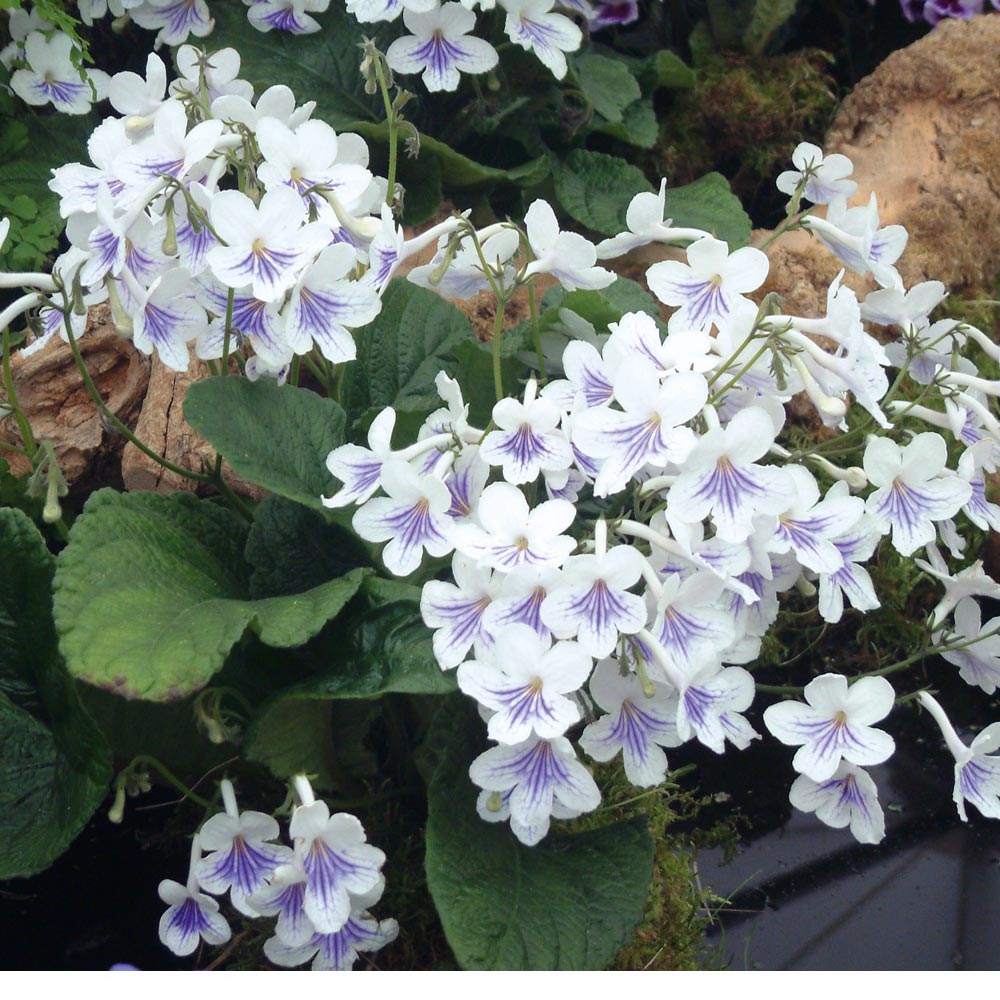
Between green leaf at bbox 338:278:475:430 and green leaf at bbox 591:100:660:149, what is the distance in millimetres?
1016

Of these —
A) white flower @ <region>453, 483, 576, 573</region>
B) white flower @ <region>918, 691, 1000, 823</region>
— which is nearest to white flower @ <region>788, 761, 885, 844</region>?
white flower @ <region>918, 691, 1000, 823</region>

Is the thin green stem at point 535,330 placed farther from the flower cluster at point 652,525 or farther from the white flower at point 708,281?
the white flower at point 708,281

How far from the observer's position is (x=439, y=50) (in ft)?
6.66

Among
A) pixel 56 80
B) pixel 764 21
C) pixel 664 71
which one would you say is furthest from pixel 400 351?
pixel 764 21

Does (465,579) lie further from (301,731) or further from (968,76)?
(968,76)

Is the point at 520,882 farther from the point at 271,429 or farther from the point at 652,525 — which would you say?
the point at 271,429

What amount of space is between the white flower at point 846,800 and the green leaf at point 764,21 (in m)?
2.14

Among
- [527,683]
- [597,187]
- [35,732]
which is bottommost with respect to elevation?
[35,732]

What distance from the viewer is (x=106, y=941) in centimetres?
152

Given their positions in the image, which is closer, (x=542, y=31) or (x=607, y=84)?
(x=542, y=31)

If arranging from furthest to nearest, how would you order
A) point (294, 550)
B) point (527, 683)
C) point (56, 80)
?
point (56, 80) → point (294, 550) → point (527, 683)

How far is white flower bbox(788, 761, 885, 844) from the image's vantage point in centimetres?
129

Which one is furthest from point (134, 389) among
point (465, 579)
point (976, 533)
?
point (976, 533)

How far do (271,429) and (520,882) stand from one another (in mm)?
614
